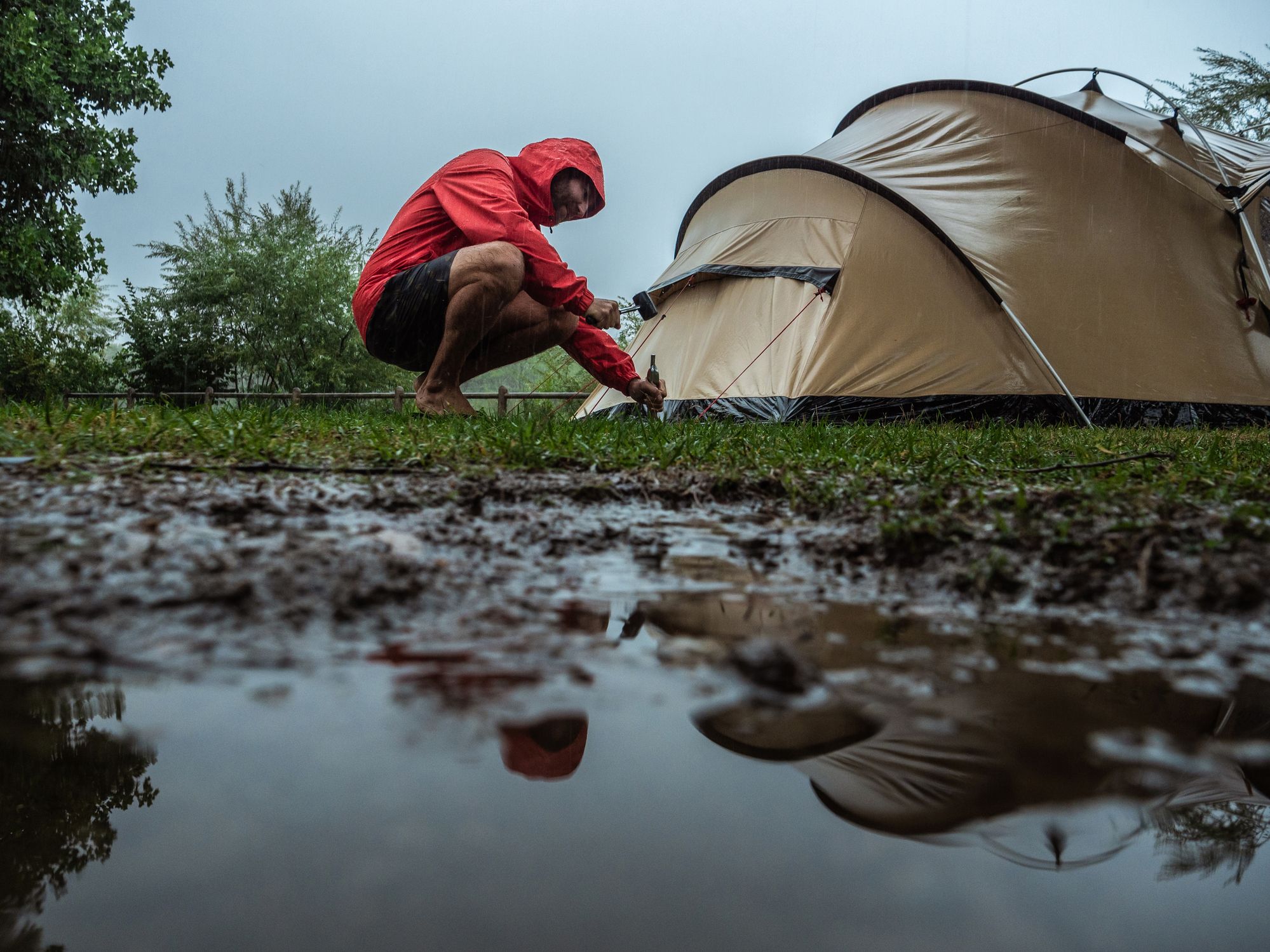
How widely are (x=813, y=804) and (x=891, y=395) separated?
19.2 feet

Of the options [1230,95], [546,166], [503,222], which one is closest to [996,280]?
[546,166]

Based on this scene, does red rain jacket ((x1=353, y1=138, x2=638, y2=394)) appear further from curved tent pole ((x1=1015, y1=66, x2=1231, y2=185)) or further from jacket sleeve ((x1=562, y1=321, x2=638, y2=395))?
curved tent pole ((x1=1015, y1=66, x2=1231, y2=185))

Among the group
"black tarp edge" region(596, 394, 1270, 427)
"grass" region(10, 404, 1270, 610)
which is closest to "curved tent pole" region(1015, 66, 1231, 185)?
"black tarp edge" region(596, 394, 1270, 427)

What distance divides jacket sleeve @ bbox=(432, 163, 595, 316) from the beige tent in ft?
7.24

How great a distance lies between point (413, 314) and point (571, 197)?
1.15 metres

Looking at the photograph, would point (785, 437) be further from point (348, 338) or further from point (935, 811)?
point (348, 338)

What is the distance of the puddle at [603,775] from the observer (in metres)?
0.54

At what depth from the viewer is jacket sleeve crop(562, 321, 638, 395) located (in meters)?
4.93

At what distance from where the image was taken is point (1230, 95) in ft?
60.2

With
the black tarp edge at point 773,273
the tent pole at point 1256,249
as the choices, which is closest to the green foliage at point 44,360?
the black tarp edge at point 773,273

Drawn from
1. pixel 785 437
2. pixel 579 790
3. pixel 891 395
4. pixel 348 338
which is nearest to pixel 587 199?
pixel 785 437

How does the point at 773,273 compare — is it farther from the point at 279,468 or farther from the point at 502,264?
the point at 279,468

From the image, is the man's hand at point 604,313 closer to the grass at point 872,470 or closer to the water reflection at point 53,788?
the grass at point 872,470

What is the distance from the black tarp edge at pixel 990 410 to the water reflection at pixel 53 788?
550 cm
